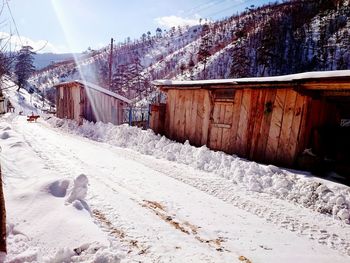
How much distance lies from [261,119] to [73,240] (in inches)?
277

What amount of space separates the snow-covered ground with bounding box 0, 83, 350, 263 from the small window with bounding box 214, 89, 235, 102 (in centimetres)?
279

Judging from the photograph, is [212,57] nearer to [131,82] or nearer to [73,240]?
[131,82]

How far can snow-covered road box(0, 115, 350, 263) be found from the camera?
3.37 metres

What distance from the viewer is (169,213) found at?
4574mm

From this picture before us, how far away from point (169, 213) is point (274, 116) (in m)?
5.33

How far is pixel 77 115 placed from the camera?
19.6 meters

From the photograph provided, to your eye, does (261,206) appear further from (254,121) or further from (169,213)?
(254,121)

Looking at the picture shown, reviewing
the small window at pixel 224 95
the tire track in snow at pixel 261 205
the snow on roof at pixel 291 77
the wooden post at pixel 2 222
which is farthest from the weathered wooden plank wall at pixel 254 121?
the wooden post at pixel 2 222

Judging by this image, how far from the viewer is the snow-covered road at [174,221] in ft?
11.1

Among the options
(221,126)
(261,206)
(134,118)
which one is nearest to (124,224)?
(261,206)

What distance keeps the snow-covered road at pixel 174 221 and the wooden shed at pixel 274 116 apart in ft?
8.34

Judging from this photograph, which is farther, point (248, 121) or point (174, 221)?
point (248, 121)

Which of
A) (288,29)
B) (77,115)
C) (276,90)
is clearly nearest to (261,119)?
(276,90)

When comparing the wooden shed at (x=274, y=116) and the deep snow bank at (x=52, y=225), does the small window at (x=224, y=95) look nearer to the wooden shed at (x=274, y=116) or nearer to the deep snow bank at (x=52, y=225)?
the wooden shed at (x=274, y=116)
